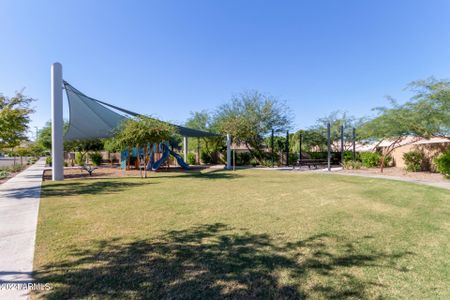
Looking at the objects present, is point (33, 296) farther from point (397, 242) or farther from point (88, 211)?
point (397, 242)

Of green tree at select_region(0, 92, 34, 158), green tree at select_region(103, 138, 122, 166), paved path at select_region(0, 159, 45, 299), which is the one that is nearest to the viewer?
paved path at select_region(0, 159, 45, 299)

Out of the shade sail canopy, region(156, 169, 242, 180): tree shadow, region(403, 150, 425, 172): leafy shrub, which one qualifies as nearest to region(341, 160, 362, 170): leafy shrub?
region(403, 150, 425, 172): leafy shrub

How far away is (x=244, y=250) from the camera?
3482 millimetres

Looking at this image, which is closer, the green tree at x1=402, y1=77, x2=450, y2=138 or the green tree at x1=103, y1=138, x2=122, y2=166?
the green tree at x1=402, y1=77, x2=450, y2=138

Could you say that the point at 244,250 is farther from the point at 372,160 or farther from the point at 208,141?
the point at 208,141

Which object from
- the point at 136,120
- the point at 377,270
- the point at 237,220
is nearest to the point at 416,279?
the point at 377,270

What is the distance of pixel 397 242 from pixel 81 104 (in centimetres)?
1611

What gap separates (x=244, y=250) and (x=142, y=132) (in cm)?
1042

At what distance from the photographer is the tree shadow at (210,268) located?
8.13 ft

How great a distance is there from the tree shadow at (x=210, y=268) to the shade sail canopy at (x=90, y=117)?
11689mm

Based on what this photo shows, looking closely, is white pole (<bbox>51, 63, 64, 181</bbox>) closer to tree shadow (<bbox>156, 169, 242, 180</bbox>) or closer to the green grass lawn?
tree shadow (<bbox>156, 169, 242, 180</bbox>)

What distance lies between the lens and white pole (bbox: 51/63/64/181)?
1203cm

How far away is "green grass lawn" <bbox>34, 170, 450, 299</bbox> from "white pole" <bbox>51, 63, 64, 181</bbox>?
6.75m

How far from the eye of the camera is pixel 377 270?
115 inches
